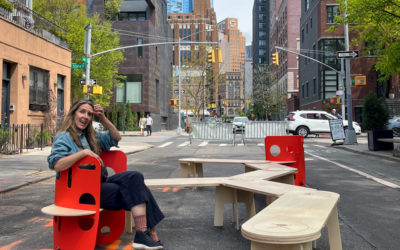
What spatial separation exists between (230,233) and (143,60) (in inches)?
1761

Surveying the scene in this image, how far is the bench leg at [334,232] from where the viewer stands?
140 inches

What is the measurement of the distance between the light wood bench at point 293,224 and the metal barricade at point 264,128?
18637 mm

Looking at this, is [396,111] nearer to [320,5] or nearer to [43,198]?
[320,5]

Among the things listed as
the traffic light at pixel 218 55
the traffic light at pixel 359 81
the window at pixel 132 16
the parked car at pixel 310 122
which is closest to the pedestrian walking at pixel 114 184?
the traffic light at pixel 359 81

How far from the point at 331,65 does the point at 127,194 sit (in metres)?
44.5

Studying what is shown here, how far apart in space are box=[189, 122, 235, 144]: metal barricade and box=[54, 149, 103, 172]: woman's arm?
1887 centimetres

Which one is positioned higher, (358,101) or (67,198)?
(358,101)

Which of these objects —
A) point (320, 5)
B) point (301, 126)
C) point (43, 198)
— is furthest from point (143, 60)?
point (43, 198)

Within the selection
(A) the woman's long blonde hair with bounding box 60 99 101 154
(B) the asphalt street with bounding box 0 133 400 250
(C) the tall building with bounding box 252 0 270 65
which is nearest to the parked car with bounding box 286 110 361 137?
(B) the asphalt street with bounding box 0 133 400 250

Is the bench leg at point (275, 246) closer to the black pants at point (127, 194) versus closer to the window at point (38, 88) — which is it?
the black pants at point (127, 194)

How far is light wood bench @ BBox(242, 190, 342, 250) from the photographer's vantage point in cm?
245

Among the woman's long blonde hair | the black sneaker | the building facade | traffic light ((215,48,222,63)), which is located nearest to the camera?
the black sneaker

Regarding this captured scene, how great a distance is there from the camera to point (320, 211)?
3148mm

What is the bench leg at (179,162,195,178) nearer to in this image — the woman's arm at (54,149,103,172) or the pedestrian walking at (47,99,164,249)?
the pedestrian walking at (47,99,164,249)
